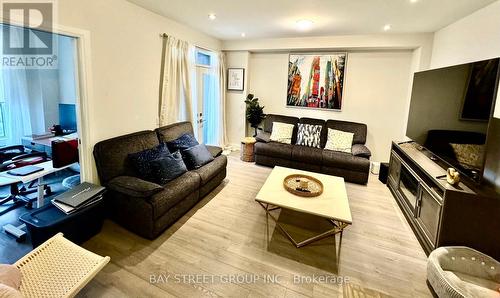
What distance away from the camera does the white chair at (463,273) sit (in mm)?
1705

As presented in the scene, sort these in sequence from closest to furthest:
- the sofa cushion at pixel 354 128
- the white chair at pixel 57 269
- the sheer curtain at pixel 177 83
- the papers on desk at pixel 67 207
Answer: the white chair at pixel 57 269 → the papers on desk at pixel 67 207 → the sheer curtain at pixel 177 83 → the sofa cushion at pixel 354 128

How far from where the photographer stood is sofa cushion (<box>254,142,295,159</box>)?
441 cm

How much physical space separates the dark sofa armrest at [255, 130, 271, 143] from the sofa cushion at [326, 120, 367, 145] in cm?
120

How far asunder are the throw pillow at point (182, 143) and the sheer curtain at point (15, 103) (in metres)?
2.84

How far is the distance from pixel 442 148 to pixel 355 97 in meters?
2.37

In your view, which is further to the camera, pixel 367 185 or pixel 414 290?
pixel 367 185

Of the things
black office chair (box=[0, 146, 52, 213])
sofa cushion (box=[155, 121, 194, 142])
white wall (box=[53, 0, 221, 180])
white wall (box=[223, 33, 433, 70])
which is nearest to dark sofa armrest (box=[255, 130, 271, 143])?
sofa cushion (box=[155, 121, 194, 142])

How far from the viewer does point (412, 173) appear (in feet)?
9.55

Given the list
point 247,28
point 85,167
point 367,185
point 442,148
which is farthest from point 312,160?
point 85,167

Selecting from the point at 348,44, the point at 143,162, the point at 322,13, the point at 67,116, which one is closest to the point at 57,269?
the point at 143,162

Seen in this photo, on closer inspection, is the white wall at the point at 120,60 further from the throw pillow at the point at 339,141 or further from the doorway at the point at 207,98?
the throw pillow at the point at 339,141

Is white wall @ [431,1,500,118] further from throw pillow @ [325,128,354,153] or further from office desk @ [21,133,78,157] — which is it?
office desk @ [21,133,78,157]

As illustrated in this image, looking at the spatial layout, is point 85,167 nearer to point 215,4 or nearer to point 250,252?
point 250,252

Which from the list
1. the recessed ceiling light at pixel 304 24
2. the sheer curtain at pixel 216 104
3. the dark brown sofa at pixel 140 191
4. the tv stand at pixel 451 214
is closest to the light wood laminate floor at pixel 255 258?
the dark brown sofa at pixel 140 191
